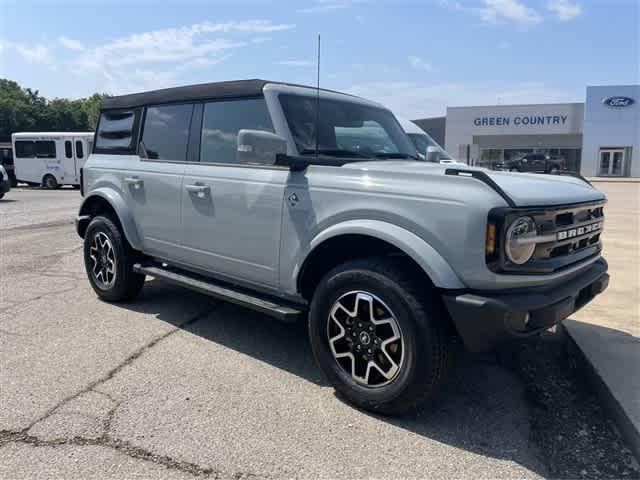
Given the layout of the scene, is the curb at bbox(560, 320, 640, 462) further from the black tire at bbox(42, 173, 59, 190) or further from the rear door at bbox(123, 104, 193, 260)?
the black tire at bbox(42, 173, 59, 190)

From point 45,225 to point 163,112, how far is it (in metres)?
8.07

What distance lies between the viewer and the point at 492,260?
266 cm

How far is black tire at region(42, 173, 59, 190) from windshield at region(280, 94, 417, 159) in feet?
79.1

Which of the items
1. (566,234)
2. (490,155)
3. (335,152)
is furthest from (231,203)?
(490,155)

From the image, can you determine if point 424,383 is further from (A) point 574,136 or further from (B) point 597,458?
(A) point 574,136

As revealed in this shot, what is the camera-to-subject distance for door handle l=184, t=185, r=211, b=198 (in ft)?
13.4

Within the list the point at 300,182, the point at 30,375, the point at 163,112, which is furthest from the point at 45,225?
the point at 300,182

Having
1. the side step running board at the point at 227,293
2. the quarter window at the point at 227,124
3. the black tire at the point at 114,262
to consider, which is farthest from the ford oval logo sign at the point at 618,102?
the side step running board at the point at 227,293

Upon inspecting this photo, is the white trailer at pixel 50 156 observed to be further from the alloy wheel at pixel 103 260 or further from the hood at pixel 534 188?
the hood at pixel 534 188

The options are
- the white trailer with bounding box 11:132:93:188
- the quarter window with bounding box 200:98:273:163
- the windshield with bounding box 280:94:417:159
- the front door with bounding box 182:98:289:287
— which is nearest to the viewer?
the front door with bounding box 182:98:289:287

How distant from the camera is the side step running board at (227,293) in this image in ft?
11.6

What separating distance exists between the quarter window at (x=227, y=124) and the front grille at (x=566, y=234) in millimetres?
2014

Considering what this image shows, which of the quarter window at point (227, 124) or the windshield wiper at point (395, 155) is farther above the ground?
the quarter window at point (227, 124)

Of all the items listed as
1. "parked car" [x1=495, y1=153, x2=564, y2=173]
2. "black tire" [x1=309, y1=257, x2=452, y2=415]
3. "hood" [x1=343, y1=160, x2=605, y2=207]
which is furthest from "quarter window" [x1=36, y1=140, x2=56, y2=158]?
"parked car" [x1=495, y1=153, x2=564, y2=173]
